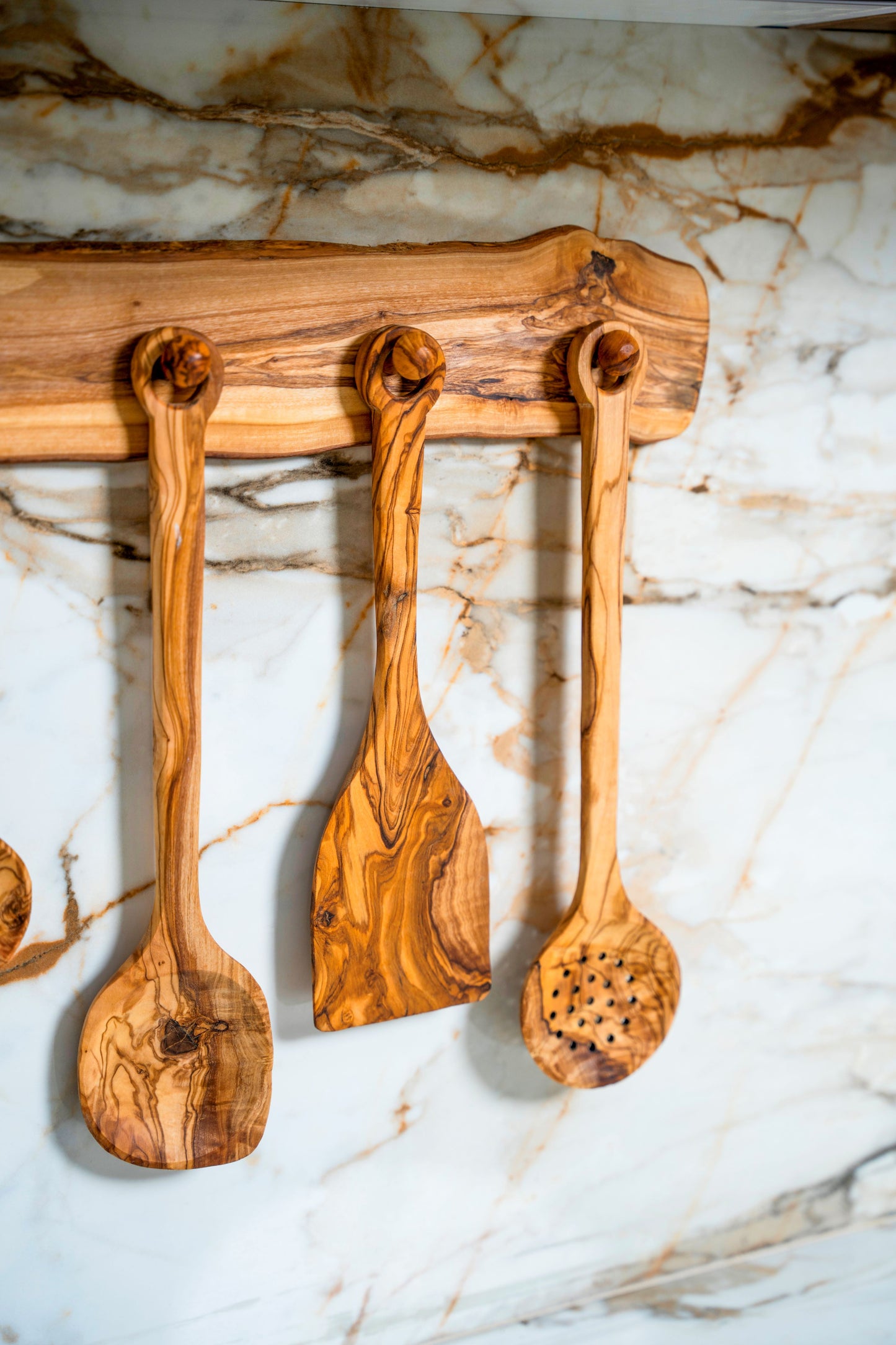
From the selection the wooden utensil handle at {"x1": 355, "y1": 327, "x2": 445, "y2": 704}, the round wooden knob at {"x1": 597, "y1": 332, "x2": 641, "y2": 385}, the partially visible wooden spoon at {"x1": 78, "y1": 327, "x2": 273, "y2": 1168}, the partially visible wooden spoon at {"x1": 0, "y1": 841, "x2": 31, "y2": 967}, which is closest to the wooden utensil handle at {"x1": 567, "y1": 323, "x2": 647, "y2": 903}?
the round wooden knob at {"x1": 597, "y1": 332, "x2": 641, "y2": 385}

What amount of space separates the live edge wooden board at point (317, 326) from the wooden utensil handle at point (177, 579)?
0.03 meters

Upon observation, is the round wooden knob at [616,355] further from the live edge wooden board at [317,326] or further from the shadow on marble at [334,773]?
the shadow on marble at [334,773]

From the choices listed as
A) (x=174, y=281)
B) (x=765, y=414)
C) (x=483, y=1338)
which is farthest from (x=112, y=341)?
(x=483, y=1338)

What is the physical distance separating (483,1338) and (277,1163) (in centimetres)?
27

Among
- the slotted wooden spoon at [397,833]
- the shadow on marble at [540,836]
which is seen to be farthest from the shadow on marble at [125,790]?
the shadow on marble at [540,836]

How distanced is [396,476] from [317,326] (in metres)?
0.11

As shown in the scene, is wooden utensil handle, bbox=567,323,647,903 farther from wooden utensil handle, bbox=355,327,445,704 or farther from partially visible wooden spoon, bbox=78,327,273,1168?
partially visible wooden spoon, bbox=78,327,273,1168

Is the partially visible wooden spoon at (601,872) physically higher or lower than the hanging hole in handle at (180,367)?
lower

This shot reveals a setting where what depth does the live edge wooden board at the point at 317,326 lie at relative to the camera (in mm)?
560

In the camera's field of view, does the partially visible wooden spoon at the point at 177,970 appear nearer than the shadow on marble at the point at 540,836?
Yes

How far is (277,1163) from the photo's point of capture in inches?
28.2

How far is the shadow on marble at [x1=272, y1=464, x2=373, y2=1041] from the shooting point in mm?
661

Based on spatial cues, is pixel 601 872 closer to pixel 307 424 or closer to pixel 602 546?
pixel 602 546

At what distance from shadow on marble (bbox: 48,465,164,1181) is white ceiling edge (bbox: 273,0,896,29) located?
1.20 ft
